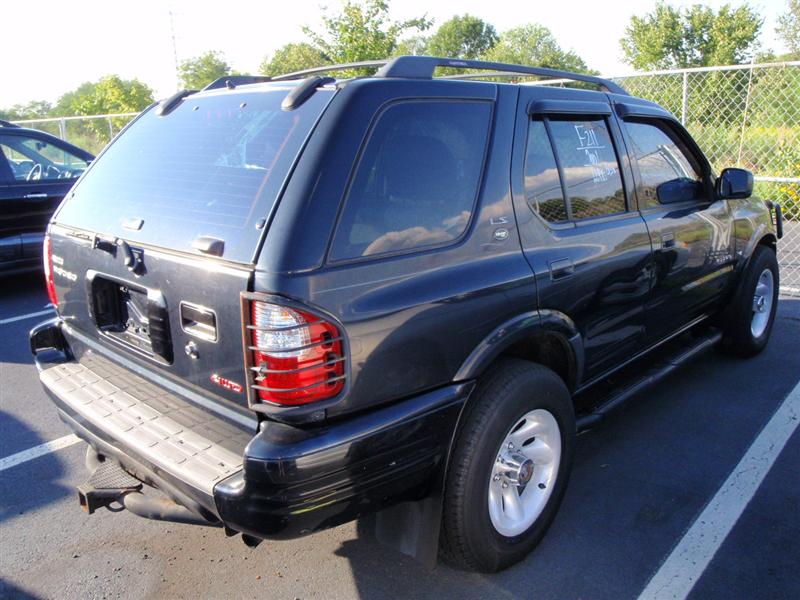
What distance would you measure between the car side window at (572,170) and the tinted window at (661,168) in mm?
277

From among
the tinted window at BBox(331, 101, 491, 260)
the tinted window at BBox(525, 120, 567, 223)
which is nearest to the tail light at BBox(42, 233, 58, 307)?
the tinted window at BBox(331, 101, 491, 260)

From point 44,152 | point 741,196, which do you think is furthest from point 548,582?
point 44,152

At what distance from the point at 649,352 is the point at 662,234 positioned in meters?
0.69

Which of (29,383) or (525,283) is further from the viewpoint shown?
(29,383)

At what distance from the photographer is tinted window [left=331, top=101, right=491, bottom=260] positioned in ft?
7.19

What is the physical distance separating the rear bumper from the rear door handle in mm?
709

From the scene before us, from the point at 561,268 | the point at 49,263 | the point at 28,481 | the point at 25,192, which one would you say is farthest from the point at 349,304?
the point at 25,192

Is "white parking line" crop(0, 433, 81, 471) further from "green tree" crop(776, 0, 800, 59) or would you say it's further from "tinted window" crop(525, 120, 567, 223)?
"green tree" crop(776, 0, 800, 59)

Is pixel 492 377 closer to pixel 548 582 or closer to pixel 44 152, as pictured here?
pixel 548 582

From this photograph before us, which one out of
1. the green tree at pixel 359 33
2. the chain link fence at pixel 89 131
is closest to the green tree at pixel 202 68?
the chain link fence at pixel 89 131

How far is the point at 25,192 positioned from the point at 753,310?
277 inches

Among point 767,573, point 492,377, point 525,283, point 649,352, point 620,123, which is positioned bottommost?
point 767,573

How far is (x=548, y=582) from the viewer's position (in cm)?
269

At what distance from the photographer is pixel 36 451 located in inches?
151
